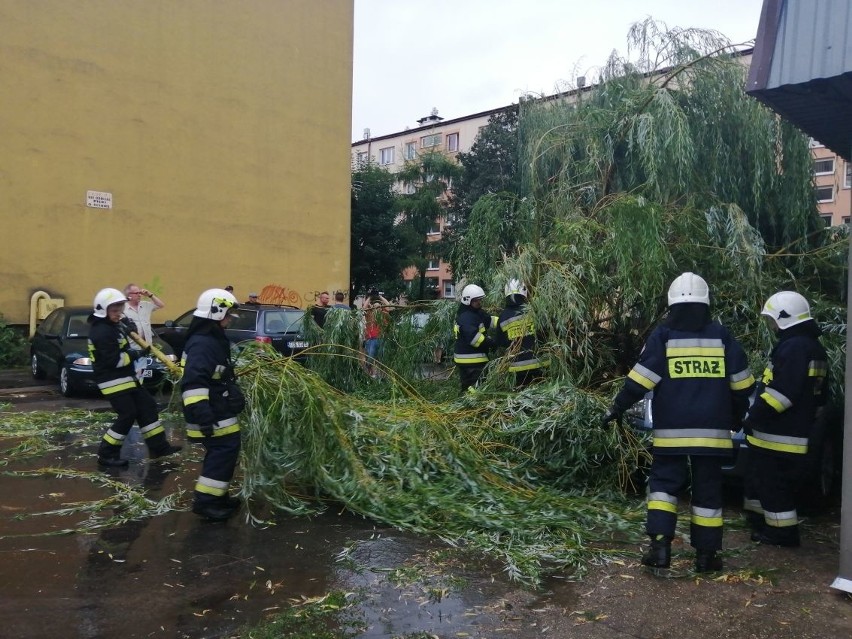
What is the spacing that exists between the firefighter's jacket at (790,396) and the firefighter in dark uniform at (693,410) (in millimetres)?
489

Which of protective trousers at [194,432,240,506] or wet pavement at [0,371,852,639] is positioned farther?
protective trousers at [194,432,240,506]

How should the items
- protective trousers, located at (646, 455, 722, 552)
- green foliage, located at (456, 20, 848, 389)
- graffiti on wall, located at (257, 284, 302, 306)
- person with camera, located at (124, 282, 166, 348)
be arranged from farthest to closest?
1. graffiti on wall, located at (257, 284, 302, 306)
2. person with camera, located at (124, 282, 166, 348)
3. green foliage, located at (456, 20, 848, 389)
4. protective trousers, located at (646, 455, 722, 552)

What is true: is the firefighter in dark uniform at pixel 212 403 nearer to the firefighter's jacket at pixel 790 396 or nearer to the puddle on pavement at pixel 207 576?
the puddle on pavement at pixel 207 576

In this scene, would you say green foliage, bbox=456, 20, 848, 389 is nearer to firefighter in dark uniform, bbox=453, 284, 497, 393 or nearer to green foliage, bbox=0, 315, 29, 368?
firefighter in dark uniform, bbox=453, 284, 497, 393

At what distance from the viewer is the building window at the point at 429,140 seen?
50938 mm

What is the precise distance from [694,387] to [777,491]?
3.60 ft

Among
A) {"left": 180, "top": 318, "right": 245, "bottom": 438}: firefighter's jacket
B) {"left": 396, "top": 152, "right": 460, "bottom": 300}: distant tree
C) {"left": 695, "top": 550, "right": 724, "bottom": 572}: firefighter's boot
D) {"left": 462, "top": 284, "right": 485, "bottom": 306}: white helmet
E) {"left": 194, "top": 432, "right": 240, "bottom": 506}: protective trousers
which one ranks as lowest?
{"left": 695, "top": 550, "right": 724, "bottom": 572}: firefighter's boot

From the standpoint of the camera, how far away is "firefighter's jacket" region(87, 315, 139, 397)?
7.09 meters

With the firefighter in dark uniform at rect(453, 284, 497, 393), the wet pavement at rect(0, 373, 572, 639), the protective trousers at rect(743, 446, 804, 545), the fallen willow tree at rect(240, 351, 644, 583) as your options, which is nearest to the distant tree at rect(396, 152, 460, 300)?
the firefighter in dark uniform at rect(453, 284, 497, 393)

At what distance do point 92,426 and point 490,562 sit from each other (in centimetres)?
635

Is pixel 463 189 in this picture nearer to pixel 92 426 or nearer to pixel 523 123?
pixel 523 123

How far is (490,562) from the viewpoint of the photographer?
4723 mm

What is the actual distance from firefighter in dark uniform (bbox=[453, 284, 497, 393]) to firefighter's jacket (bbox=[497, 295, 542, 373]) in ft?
1.07

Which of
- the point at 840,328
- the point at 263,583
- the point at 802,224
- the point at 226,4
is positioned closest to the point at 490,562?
the point at 263,583
